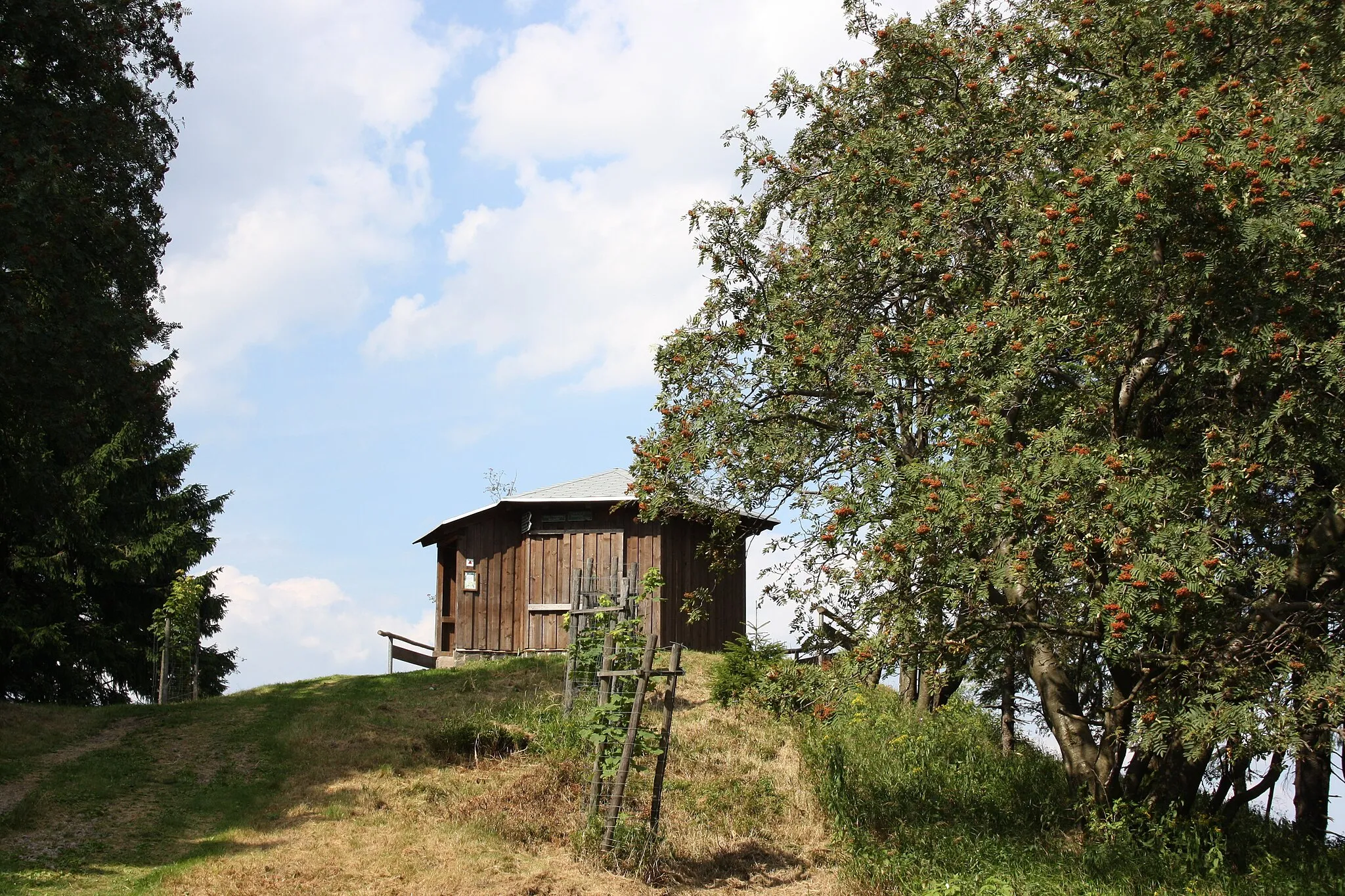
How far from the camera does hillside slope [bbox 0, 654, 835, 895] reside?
11.6 metres

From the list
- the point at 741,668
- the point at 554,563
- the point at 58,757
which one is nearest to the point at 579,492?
the point at 554,563

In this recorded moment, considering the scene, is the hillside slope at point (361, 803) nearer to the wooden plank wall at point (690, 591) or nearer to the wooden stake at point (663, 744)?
the wooden stake at point (663, 744)

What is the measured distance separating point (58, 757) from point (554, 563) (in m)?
10.5

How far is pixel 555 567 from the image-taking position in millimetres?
24297

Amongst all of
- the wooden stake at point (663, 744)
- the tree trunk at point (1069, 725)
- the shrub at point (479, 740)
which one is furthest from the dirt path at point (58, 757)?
the tree trunk at point (1069, 725)

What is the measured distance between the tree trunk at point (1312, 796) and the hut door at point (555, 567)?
13.6 meters

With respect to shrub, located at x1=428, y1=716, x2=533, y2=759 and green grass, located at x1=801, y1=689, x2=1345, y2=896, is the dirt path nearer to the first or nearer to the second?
shrub, located at x1=428, y1=716, x2=533, y2=759


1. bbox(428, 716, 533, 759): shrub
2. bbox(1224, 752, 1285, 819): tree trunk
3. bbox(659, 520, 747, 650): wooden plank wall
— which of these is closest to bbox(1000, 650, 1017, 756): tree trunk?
bbox(1224, 752, 1285, 819): tree trunk

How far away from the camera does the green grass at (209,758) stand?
1228cm

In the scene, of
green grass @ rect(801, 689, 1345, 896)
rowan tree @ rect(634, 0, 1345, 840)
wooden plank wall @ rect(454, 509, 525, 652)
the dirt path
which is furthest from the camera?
wooden plank wall @ rect(454, 509, 525, 652)

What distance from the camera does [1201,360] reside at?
9.28m

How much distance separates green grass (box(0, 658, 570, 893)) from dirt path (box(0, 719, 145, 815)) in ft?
0.43

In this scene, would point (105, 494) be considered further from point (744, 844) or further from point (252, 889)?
point (744, 844)

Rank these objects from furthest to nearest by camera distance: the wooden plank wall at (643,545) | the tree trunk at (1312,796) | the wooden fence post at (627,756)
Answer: the wooden plank wall at (643,545) → the tree trunk at (1312,796) → the wooden fence post at (627,756)
